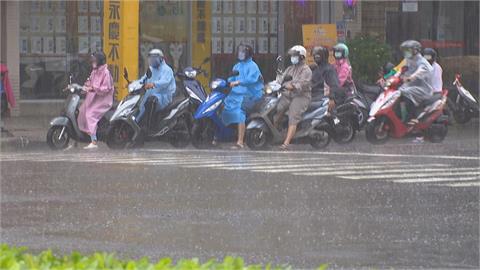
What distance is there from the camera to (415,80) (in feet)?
65.4

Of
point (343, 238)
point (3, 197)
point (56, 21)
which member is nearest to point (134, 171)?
point (3, 197)

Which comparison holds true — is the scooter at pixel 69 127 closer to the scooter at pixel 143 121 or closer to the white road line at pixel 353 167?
the scooter at pixel 143 121

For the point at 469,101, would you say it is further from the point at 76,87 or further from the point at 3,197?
the point at 3,197

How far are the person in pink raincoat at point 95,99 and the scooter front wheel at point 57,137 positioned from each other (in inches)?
11.5

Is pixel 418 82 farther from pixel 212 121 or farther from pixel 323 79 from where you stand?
pixel 212 121

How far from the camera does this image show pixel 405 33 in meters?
29.3

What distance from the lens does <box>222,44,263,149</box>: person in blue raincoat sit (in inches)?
759

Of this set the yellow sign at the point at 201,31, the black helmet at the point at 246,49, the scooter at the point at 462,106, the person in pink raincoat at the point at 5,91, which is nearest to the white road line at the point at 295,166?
the black helmet at the point at 246,49

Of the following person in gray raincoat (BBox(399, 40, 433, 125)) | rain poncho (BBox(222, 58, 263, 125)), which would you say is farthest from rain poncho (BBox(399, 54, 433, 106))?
rain poncho (BBox(222, 58, 263, 125))

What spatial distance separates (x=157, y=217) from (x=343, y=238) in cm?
210

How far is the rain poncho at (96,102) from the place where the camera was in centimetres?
1908

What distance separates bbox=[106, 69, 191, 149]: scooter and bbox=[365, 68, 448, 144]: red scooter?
317 centimetres

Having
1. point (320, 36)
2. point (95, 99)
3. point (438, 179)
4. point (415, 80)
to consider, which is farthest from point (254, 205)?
point (320, 36)

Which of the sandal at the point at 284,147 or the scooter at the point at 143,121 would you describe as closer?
the scooter at the point at 143,121
